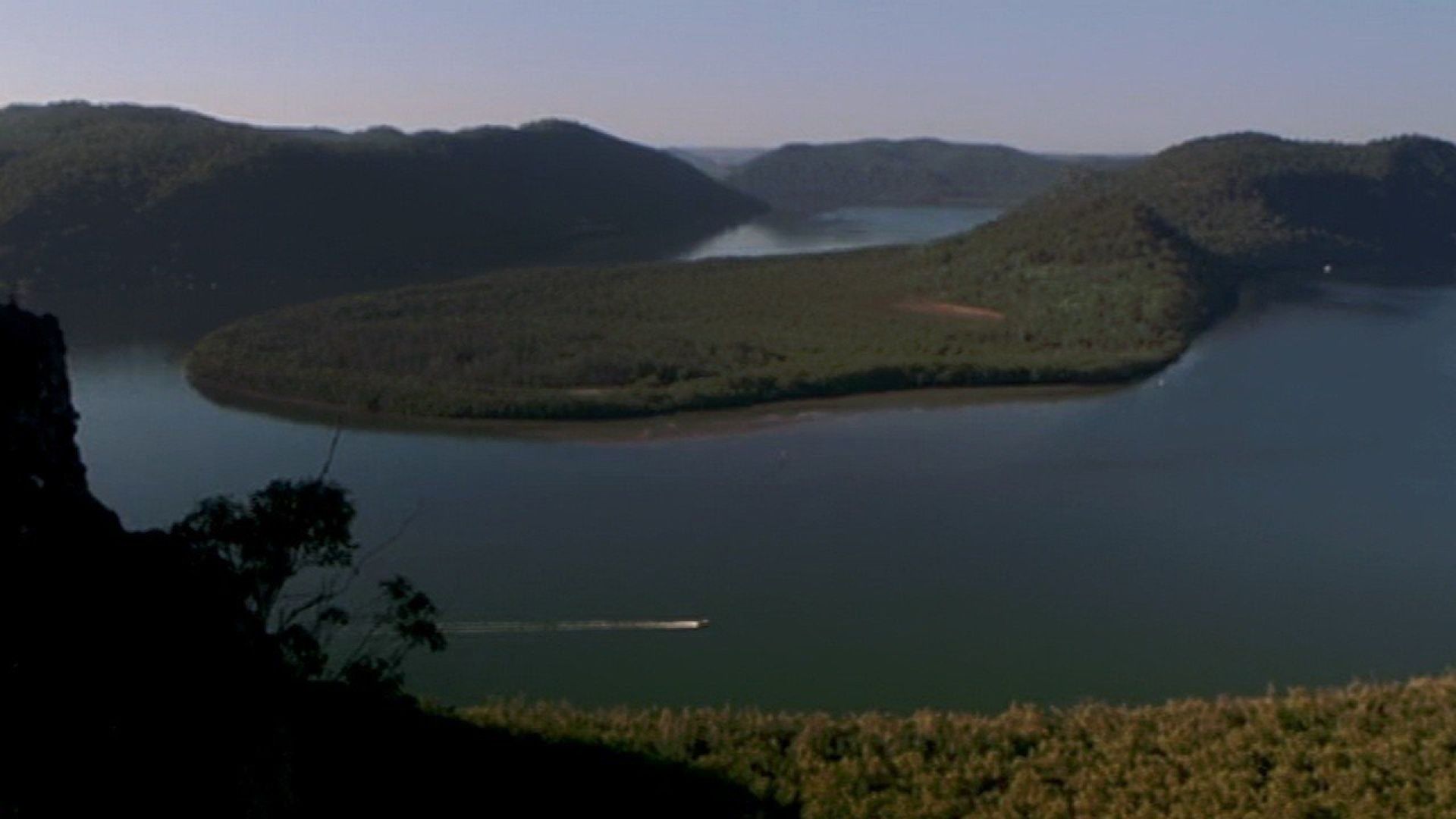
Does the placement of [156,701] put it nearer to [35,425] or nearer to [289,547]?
[35,425]

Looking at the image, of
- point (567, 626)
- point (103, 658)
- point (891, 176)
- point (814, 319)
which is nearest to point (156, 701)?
point (103, 658)

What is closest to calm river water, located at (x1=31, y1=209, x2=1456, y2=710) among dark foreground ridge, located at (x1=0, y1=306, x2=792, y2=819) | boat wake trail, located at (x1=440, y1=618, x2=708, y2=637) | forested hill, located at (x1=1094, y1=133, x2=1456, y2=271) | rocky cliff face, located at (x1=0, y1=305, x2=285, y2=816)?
boat wake trail, located at (x1=440, y1=618, x2=708, y2=637)

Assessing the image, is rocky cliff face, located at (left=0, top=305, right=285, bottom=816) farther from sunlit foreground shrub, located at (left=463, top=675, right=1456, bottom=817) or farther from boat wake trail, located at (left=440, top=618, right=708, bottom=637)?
boat wake trail, located at (left=440, top=618, right=708, bottom=637)

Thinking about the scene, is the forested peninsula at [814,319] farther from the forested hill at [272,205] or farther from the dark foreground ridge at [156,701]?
the dark foreground ridge at [156,701]

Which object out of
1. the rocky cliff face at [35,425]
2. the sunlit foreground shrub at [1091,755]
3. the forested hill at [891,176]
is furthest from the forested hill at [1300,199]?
the rocky cliff face at [35,425]

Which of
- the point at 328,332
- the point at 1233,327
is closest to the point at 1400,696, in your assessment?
the point at 328,332

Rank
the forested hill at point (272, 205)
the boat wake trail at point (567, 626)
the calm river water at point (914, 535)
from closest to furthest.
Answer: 1. the calm river water at point (914, 535)
2. the boat wake trail at point (567, 626)
3. the forested hill at point (272, 205)
